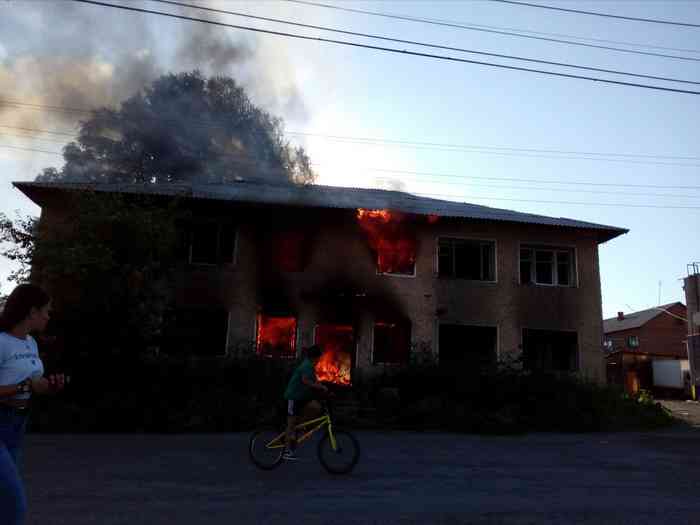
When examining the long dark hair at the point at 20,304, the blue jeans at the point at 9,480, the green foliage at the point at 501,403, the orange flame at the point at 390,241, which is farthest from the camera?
the orange flame at the point at 390,241

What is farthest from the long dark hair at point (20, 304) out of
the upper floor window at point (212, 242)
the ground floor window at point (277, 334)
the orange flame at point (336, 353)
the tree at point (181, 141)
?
the tree at point (181, 141)

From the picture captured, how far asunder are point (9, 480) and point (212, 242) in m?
17.4

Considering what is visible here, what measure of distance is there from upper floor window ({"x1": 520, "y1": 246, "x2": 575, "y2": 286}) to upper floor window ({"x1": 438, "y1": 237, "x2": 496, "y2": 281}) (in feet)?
4.49

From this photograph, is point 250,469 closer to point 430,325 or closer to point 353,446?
point 353,446

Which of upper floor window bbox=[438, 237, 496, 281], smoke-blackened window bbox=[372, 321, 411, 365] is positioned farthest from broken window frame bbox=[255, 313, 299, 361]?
upper floor window bbox=[438, 237, 496, 281]

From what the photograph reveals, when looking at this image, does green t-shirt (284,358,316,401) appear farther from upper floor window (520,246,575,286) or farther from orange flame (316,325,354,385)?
upper floor window (520,246,575,286)

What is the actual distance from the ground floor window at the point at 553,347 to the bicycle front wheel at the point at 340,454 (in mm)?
14375

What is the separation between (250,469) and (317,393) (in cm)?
161

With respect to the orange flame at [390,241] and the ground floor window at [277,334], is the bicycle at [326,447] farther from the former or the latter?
the orange flame at [390,241]

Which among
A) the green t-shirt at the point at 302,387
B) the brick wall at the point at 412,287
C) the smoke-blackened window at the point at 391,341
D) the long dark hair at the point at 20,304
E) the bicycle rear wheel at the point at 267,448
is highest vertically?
the brick wall at the point at 412,287

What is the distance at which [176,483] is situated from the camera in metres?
7.39

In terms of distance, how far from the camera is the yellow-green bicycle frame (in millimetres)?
8164

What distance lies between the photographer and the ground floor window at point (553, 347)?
832 inches

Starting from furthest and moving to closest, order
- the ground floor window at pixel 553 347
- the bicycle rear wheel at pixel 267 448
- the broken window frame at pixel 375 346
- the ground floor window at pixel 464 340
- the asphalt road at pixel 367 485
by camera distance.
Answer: the ground floor window at pixel 553 347, the ground floor window at pixel 464 340, the broken window frame at pixel 375 346, the bicycle rear wheel at pixel 267 448, the asphalt road at pixel 367 485
